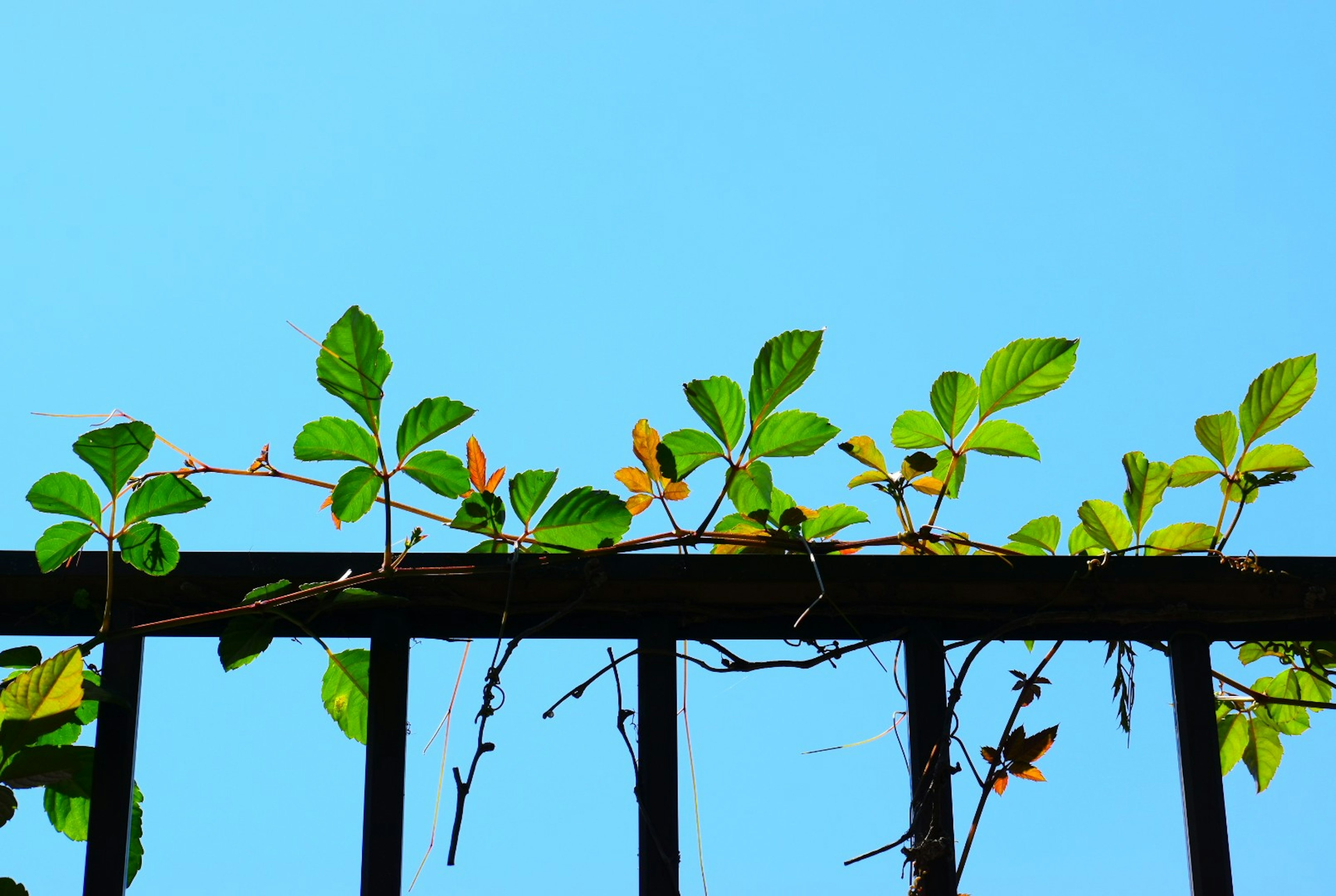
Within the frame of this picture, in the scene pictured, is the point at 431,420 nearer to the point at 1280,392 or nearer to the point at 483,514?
the point at 483,514

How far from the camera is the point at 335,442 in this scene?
33.3 inches

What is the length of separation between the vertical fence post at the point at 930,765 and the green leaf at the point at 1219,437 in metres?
0.27

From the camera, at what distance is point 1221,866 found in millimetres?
826

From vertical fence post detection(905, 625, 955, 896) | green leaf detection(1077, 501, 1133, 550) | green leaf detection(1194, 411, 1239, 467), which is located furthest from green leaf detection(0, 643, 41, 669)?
green leaf detection(1194, 411, 1239, 467)

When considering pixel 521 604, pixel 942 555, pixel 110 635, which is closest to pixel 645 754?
pixel 521 604

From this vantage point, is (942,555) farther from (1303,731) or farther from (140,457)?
(140,457)

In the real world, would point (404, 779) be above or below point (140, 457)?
below

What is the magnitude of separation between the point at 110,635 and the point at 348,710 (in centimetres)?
17

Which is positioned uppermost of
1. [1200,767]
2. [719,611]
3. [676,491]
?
[676,491]

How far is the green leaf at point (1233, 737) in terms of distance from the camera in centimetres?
100

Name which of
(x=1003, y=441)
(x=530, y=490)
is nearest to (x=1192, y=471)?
(x=1003, y=441)

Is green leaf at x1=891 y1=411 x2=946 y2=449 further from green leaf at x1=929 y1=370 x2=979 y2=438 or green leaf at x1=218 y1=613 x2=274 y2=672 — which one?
green leaf at x1=218 y1=613 x2=274 y2=672

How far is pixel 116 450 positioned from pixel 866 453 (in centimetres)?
54

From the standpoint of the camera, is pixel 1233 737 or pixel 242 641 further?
pixel 1233 737
